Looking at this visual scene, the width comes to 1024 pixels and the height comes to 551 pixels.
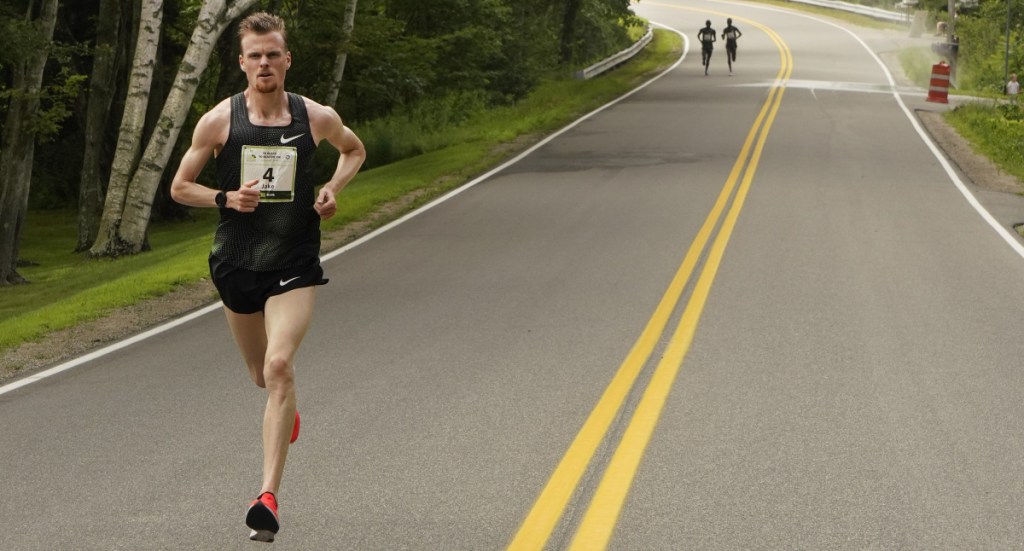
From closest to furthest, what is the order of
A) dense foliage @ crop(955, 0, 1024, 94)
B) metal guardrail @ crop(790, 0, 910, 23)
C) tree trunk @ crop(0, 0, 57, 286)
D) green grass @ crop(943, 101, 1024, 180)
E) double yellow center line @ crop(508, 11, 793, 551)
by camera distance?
1. double yellow center line @ crop(508, 11, 793, 551)
2. tree trunk @ crop(0, 0, 57, 286)
3. green grass @ crop(943, 101, 1024, 180)
4. dense foliage @ crop(955, 0, 1024, 94)
5. metal guardrail @ crop(790, 0, 910, 23)

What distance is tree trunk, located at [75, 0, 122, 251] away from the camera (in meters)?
24.4

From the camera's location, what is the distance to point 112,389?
9039mm

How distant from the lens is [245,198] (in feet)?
18.7

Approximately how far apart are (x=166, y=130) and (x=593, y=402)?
1316 cm

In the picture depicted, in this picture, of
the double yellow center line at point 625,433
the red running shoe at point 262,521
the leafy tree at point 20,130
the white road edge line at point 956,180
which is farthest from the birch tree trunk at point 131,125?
the red running shoe at point 262,521

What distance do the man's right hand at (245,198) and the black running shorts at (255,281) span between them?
0.39 m

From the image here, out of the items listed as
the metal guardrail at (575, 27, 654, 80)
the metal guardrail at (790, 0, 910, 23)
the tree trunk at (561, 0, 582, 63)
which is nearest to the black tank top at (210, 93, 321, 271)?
the metal guardrail at (575, 27, 654, 80)

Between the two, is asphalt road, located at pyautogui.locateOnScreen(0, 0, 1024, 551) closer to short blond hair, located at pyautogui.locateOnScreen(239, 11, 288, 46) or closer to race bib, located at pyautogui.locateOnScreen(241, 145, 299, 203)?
race bib, located at pyautogui.locateOnScreen(241, 145, 299, 203)

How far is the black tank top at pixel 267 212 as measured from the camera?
19.4 feet

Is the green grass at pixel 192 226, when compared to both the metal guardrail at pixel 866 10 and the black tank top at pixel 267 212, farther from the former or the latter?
the metal guardrail at pixel 866 10

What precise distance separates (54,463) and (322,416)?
5.05 feet

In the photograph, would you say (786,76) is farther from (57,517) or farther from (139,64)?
(57,517)

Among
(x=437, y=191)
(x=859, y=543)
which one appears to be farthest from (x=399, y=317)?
(x=437, y=191)

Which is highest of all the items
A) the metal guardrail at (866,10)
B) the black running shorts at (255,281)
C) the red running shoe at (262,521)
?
the black running shorts at (255,281)
